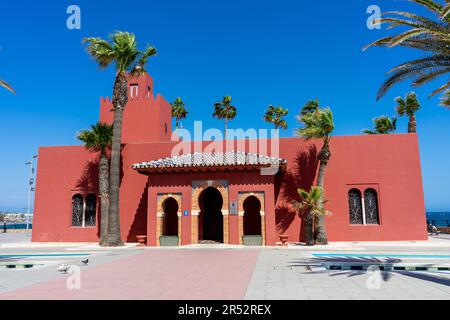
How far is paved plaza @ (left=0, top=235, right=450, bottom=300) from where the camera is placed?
7.88 m

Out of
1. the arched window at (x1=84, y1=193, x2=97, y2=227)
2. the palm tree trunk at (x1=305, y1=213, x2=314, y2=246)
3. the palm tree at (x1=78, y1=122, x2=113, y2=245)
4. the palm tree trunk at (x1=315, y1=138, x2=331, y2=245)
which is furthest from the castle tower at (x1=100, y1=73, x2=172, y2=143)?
the palm tree trunk at (x1=305, y1=213, x2=314, y2=246)

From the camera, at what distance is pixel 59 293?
26.9ft

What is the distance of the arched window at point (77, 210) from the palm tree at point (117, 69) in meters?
4.38

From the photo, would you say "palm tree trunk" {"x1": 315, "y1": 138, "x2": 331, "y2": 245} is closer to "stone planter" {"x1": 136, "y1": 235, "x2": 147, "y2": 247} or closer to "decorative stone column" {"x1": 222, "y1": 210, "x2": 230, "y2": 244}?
"decorative stone column" {"x1": 222, "y1": 210, "x2": 230, "y2": 244}

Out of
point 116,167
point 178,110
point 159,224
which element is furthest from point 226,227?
point 178,110

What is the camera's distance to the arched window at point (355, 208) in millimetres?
20969

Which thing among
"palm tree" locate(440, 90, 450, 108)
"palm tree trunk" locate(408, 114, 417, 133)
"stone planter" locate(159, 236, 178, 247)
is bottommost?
"stone planter" locate(159, 236, 178, 247)

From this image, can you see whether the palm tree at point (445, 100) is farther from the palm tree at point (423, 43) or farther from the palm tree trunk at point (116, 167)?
the palm tree trunk at point (116, 167)

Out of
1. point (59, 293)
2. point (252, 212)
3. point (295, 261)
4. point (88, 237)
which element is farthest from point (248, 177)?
point (59, 293)

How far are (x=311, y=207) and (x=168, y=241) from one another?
312 inches

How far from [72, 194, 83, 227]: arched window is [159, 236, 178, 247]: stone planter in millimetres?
6747

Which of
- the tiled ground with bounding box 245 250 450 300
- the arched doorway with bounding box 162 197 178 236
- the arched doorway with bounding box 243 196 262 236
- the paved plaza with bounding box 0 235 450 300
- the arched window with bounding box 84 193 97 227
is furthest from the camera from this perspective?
the arched window with bounding box 84 193 97 227

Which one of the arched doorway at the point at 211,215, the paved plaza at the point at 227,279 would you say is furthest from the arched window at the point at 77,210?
the arched doorway at the point at 211,215

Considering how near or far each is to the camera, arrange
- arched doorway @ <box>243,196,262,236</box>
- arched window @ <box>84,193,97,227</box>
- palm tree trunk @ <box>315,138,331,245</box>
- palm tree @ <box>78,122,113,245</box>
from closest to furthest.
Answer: palm tree trunk @ <box>315,138,331,245</box>, palm tree @ <box>78,122,113,245</box>, arched doorway @ <box>243,196,262,236</box>, arched window @ <box>84,193,97,227</box>
